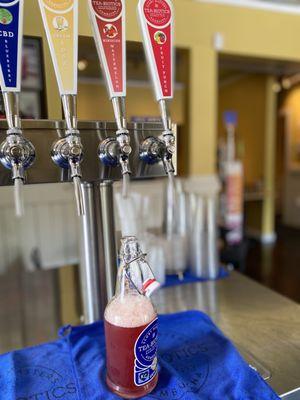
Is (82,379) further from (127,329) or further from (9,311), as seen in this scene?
(9,311)

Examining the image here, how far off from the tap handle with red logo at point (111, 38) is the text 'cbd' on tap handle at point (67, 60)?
4 centimetres

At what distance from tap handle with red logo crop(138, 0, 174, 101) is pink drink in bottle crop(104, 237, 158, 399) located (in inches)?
11.7

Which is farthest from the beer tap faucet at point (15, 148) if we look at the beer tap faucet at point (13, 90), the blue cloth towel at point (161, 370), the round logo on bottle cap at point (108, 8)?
the blue cloth towel at point (161, 370)

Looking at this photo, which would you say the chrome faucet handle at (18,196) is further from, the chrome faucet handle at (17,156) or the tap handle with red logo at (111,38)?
the tap handle with red logo at (111,38)

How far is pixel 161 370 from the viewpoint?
23.9 inches

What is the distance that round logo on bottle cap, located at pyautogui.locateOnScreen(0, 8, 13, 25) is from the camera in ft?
1.65

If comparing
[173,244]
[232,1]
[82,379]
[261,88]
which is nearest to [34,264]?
[173,244]

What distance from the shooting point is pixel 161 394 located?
0.55 meters

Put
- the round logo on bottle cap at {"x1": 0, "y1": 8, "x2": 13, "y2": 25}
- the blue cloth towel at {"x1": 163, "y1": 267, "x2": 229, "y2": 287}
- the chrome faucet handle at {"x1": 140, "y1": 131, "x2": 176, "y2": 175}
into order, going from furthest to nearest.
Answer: the blue cloth towel at {"x1": 163, "y1": 267, "x2": 229, "y2": 287}, the chrome faucet handle at {"x1": 140, "y1": 131, "x2": 176, "y2": 175}, the round logo on bottle cap at {"x1": 0, "y1": 8, "x2": 13, "y2": 25}

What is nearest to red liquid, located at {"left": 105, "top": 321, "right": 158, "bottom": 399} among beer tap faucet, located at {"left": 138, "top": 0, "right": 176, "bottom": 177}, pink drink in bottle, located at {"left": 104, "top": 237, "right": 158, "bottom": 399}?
pink drink in bottle, located at {"left": 104, "top": 237, "right": 158, "bottom": 399}

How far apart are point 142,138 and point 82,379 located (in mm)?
473

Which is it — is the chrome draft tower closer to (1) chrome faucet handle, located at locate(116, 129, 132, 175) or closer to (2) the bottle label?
(1) chrome faucet handle, located at locate(116, 129, 132, 175)

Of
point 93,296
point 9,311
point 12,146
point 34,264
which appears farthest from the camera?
point 34,264

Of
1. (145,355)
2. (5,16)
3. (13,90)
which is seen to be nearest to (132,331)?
(145,355)
